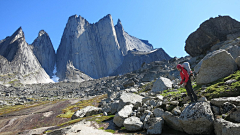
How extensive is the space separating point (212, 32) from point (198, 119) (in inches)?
1808

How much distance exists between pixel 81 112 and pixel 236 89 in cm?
2421

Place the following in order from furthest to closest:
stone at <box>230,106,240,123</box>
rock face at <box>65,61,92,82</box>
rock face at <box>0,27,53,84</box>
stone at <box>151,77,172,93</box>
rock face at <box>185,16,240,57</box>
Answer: rock face at <box>65,61,92,82</box>
rock face at <box>0,27,53,84</box>
rock face at <box>185,16,240,57</box>
stone at <box>151,77,172,93</box>
stone at <box>230,106,240,123</box>

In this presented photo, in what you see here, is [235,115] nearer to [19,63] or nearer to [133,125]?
[133,125]

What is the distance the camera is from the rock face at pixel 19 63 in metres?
154

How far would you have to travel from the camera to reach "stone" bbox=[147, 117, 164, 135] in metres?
10.5

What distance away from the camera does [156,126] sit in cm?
1066

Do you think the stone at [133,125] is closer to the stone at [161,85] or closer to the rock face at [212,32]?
the stone at [161,85]

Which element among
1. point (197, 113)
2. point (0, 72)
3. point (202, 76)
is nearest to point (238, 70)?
point (202, 76)

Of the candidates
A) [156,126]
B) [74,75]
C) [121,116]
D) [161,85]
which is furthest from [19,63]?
[156,126]

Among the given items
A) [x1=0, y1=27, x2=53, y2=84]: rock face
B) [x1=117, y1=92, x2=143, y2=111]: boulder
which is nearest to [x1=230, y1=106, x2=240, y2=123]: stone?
[x1=117, y1=92, x2=143, y2=111]: boulder

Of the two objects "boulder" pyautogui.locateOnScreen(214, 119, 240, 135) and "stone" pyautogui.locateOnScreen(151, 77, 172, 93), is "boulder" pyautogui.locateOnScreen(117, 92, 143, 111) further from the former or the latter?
"boulder" pyautogui.locateOnScreen(214, 119, 240, 135)

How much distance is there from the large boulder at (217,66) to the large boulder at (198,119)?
21.0 feet

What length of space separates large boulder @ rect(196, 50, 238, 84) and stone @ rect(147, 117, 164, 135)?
7.19 metres

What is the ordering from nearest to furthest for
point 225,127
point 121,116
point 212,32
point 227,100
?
point 225,127
point 227,100
point 121,116
point 212,32
